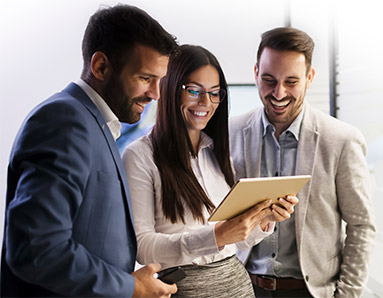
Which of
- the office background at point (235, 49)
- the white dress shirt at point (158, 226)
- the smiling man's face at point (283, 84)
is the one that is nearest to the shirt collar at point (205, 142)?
the white dress shirt at point (158, 226)

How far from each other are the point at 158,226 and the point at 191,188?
19 cm

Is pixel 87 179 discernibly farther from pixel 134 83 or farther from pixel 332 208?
pixel 332 208

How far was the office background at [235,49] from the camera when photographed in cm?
288

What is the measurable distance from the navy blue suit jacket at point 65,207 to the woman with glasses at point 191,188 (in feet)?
1.21

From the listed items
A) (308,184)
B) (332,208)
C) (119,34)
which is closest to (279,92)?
(308,184)

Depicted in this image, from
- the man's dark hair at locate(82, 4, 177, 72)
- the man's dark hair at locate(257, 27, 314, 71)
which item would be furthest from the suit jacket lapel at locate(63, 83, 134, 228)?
the man's dark hair at locate(257, 27, 314, 71)

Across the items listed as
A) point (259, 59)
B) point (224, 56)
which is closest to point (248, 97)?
point (224, 56)

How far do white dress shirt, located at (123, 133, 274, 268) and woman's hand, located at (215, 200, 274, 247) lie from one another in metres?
0.03

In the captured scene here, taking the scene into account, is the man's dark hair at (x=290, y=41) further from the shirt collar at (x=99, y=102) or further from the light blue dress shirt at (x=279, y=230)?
the shirt collar at (x=99, y=102)

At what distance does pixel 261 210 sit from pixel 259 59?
90cm

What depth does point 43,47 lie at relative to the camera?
2.96 metres

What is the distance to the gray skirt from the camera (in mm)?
1601

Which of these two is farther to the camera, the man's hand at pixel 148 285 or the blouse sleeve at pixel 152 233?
the blouse sleeve at pixel 152 233

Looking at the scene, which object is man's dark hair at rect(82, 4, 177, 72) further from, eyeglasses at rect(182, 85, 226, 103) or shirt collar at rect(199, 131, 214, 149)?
shirt collar at rect(199, 131, 214, 149)
